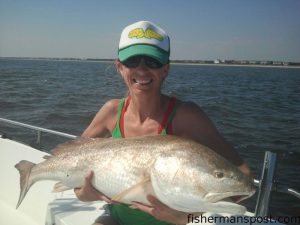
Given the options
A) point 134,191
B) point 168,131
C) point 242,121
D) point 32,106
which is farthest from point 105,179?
point 32,106

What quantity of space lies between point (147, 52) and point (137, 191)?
1.05 meters

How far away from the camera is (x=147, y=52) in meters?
2.60

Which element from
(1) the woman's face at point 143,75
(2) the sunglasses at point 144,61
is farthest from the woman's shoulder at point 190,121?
(2) the sunglasses at point 144,61

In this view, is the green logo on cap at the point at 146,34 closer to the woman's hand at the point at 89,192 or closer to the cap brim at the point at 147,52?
the cap brim at the point at 147,52

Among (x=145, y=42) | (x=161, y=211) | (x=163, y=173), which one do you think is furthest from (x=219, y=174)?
(x=145, y=42)

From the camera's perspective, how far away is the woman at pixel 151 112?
262 centimetres

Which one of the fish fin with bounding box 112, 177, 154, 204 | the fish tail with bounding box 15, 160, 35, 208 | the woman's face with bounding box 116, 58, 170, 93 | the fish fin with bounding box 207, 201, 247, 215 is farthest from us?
the fish tail with bounding box 15, 160, 35, 208

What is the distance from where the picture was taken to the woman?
8.59 ft

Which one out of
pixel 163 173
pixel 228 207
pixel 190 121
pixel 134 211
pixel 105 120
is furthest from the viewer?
pixel 105 120

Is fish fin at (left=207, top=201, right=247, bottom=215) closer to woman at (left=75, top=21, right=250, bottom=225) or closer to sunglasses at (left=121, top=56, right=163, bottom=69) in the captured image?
woman at (left=75, top=21, right=250, bottom=225)

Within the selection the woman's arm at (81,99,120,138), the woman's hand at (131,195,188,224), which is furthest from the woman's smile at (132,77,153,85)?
the woman's hand at (131,195,188,224)

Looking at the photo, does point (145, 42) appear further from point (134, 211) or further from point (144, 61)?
point (134, 211)

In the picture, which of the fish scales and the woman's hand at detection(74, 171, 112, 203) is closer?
the fish scales

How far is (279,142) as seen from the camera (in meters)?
14.3
